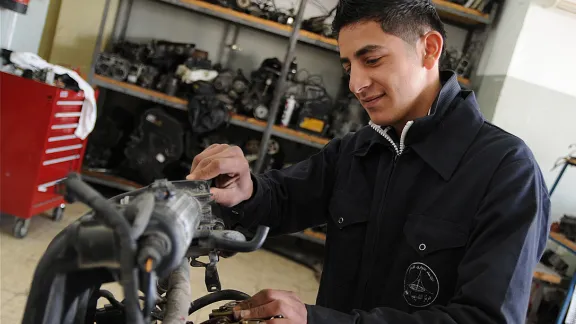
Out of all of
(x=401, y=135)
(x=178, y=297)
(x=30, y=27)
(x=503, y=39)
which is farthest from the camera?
(x=503, y=39)

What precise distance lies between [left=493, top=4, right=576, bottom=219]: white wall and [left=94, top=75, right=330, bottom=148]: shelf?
1252mm

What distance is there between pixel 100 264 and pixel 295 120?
9.83 feet

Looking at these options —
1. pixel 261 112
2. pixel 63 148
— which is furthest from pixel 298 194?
pixel 261 112

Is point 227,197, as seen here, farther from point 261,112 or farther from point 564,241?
point 261,112

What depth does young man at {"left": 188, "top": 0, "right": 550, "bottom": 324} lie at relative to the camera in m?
0.82

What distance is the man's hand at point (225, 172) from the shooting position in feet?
3.49

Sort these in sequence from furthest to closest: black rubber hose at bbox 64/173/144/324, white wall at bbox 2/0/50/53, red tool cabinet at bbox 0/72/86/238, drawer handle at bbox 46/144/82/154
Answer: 1. white wall at bbox 2/0/50/53
2. drawer handle at bbox 46/144/82/154
3. red tool cabinet at bbox 0/72/86/238
4. black rubber hose at bbox 64/173/144/324

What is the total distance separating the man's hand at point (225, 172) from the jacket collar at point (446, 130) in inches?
16.1

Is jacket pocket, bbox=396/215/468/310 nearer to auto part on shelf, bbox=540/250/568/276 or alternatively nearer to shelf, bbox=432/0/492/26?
auto part on shelf, bbox=540/250/568/276

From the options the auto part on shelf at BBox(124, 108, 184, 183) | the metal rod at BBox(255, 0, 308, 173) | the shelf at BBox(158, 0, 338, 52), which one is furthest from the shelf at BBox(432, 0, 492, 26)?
the auto part on shelf at BBox(124, 108, 184, 183)

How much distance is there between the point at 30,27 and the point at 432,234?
3.01 metres

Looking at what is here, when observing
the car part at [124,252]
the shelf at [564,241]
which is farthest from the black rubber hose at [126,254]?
the shelf at [564,241]

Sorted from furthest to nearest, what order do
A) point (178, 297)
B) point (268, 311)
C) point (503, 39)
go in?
1. point (503, 39)
2. point (268, 311)
3. point (178, 297)

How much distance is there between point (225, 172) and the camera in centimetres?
109
